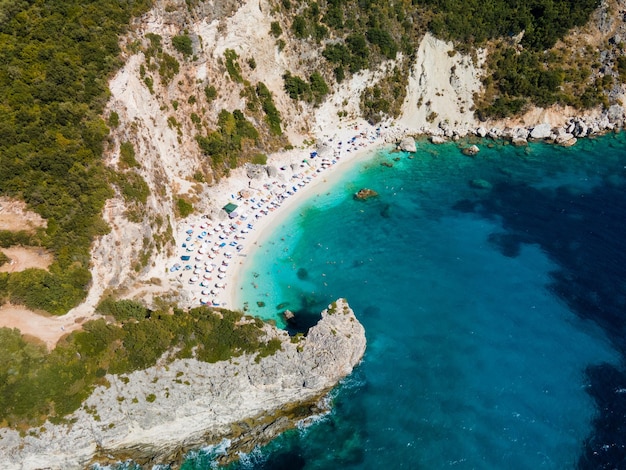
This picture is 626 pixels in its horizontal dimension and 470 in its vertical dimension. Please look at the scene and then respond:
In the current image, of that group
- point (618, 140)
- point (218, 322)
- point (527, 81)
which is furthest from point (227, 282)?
point (618, 140)

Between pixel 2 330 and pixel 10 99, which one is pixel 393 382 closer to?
pixel 2 330

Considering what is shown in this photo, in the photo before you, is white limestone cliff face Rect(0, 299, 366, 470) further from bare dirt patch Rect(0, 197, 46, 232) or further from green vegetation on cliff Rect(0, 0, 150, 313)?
bare dirt patch Rect(0, 197, 46, 232)

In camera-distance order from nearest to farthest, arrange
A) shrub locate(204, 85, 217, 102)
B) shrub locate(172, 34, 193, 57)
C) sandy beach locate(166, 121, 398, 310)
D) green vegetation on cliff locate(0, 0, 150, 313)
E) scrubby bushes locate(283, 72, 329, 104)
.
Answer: green vegetation on cliff locate(0, 0, 150, 313)
sandy beach locate(166, 121, 398, 310)
shrub locate(172, 34, 193, 57)
shrub locate(204, 85, 217, 102)
scrubby bushes locate(283, 72, 329, 104)

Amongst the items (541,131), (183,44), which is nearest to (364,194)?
(183,44)

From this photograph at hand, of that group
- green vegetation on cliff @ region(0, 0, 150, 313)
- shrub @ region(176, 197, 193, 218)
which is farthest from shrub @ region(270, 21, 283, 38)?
shrub @ region(176, 197, 193, 218)

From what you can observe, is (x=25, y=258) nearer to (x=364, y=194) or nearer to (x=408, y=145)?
(x=364, y=194)
